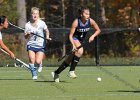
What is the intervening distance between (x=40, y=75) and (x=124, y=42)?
→ 30.7ft

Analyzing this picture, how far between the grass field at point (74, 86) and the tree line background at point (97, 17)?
496cm

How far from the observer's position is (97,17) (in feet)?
81.7

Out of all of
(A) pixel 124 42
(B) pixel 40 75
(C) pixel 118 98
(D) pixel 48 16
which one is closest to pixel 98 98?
(C) pixel 118 98

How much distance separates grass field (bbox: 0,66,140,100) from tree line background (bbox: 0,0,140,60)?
4963mm

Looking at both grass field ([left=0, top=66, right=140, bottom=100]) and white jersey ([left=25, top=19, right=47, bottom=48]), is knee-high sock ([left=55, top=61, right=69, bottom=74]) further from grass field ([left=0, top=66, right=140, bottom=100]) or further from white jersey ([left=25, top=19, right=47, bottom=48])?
white jersey ([left=25, top=19, right=47, bottom=48])

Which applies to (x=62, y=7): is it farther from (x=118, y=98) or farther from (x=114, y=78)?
(x=118, y=98)

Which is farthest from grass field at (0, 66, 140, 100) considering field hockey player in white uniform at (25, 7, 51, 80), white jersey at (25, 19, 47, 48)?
white jersey at (25, 19, 47, 48)

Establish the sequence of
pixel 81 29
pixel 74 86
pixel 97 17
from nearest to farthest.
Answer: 1. pixel 74 86
2. pixel 81 29
3. pixel 97 17

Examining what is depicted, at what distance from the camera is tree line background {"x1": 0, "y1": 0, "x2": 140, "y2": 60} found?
2486 centimetres

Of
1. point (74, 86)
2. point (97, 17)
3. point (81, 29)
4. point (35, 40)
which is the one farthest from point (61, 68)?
point (97, 17)

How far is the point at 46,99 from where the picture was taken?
11.6 metres

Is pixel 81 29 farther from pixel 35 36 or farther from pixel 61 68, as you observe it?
pixel 35 36

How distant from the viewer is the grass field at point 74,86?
12.0 m

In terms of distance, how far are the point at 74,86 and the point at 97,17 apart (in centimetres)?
1109
